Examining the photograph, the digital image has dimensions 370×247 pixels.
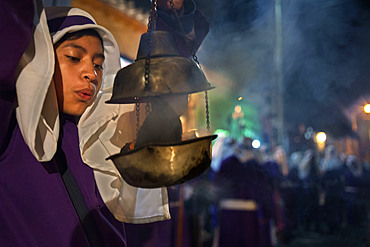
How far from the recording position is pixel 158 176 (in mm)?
952

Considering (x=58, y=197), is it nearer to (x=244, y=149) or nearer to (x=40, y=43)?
(x=40, y=43)

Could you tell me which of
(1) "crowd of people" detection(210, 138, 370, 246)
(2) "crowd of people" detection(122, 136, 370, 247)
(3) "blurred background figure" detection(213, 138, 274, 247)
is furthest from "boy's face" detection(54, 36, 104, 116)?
(1) "crowd of people" detection(210, 138, 370, 246)

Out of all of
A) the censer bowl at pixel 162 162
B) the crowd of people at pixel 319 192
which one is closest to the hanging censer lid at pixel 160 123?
the censer bowl at pixel 162 162

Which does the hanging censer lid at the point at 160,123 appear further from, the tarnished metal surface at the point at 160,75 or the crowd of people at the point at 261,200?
the crowd of people at the point at 261,200

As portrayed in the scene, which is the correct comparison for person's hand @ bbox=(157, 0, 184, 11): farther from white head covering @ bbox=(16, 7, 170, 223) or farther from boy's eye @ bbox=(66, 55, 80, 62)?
boy's eye @ bbox=(66, 55, 80, 62)

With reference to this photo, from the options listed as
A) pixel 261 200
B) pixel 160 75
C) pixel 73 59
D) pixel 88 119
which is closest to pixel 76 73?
pixel 73 59

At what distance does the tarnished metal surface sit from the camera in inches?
39.1

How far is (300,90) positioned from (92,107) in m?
4.57

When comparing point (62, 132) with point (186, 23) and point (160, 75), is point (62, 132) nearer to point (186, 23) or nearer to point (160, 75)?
point (160, 75)

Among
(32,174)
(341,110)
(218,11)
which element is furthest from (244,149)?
(32,174)

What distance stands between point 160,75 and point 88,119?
688 millimetres

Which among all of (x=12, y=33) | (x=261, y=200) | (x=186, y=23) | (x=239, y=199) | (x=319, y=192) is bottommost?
(x=319, y=192)

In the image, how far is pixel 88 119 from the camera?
1.52m

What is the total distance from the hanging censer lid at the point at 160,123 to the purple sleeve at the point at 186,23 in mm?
367
